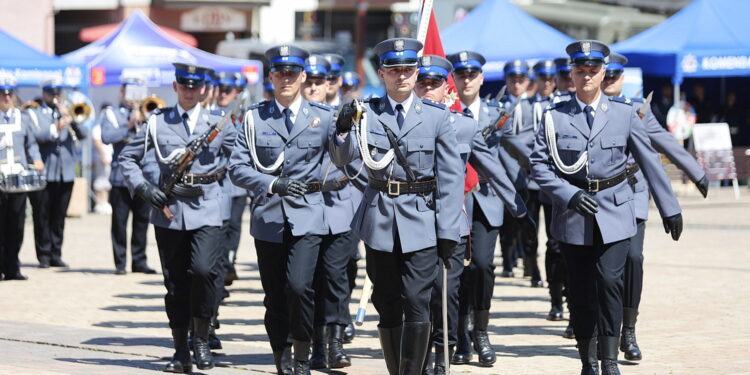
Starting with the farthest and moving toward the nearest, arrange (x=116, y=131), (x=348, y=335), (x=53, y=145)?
(x=53, y=145)
(x=116, y=131)
(x=348, y=335)

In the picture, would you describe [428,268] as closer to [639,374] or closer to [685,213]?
[639,374]

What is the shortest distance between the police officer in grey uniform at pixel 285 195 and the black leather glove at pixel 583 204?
1586mm

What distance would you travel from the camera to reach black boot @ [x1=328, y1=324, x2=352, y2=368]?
9719 mm

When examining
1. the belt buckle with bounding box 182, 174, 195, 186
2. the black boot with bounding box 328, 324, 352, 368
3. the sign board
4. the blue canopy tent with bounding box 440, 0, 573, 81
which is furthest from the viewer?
the sign board

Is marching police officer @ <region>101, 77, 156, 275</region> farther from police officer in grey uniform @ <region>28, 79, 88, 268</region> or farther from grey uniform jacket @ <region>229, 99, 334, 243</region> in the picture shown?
grey uniform jacket @ <region>229, 99, 334, 243</region>

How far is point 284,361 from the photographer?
900cm

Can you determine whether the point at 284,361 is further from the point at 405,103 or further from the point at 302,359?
the point at 405,103

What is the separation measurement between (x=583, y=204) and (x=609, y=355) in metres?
0.93

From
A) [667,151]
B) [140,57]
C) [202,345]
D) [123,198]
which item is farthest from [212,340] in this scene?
[140,57]

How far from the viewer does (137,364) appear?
9898mm

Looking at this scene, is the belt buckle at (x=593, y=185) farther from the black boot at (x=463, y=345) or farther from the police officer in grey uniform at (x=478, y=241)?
the black boot at (x=463, y=345)

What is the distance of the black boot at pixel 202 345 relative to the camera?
964 centimetres

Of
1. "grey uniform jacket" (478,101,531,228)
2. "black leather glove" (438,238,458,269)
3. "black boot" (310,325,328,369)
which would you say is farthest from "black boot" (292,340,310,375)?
"grey uniform jacket" (478,101,531,228)

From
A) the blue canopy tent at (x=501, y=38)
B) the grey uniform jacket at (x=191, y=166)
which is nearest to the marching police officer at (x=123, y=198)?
the grey uniform jacket at (x=191, y=166)
